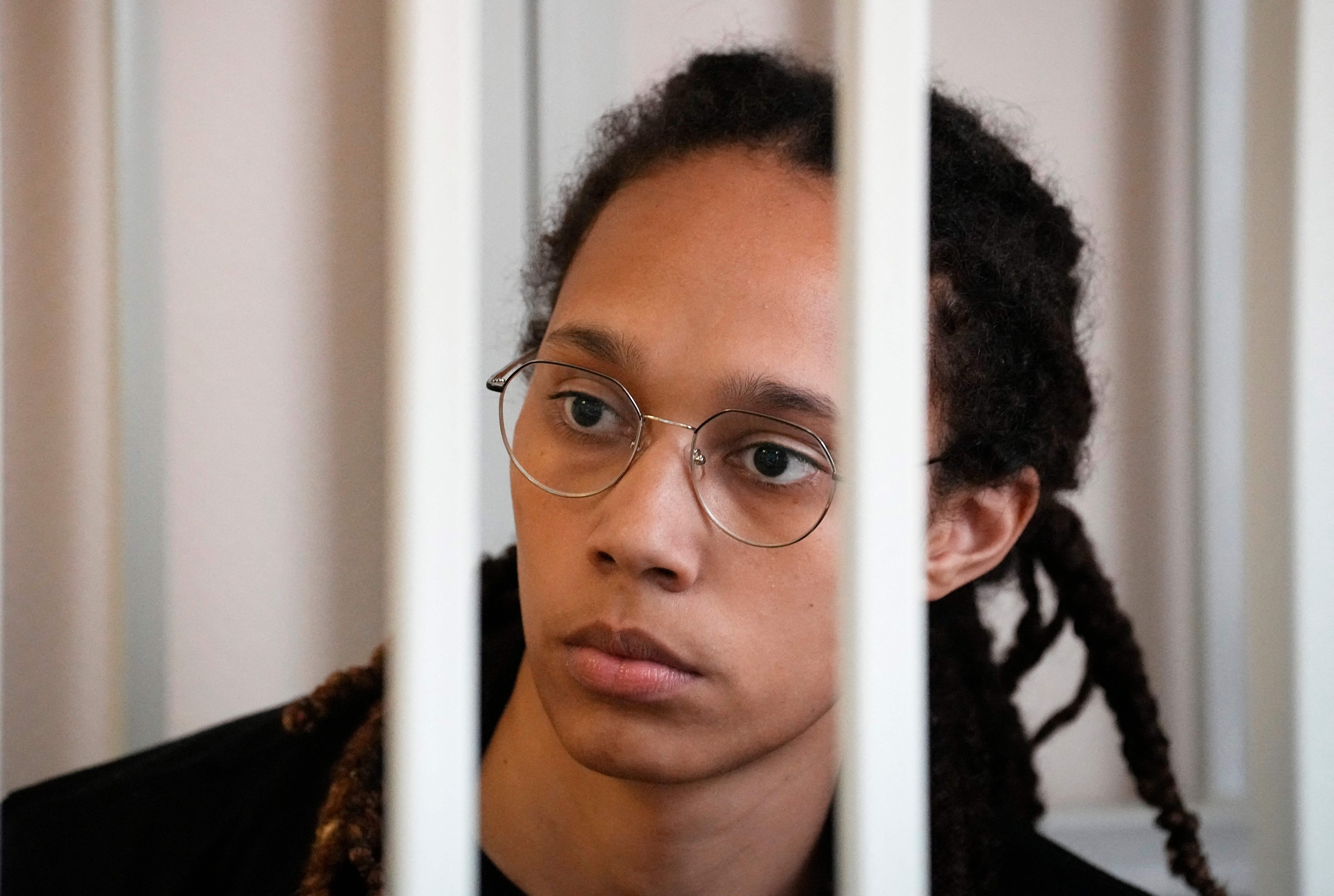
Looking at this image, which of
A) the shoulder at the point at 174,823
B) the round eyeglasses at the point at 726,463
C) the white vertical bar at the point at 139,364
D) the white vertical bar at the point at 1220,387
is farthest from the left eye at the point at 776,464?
the white vertical bar at the point at 1220,387

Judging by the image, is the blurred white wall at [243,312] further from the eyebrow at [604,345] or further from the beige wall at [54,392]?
the eyebrow at [604,345]

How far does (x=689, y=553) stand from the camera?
2.33ft

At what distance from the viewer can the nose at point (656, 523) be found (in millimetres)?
694

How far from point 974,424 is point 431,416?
603 millimetres

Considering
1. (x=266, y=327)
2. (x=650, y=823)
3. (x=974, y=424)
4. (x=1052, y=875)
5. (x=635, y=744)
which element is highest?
(x=266, y=327)

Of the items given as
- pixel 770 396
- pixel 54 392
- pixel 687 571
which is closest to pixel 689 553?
pixel 687 571

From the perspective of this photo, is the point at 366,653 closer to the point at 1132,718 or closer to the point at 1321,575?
the point at 1132,718

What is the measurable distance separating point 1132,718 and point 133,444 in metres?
1.07

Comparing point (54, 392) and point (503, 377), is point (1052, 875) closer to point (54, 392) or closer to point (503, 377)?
point (503, 377)

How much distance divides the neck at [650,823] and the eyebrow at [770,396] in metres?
0.32

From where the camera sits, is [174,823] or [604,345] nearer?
[604,345]

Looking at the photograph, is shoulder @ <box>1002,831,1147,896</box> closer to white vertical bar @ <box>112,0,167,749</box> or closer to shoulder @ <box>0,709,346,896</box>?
shoulder @ <box>0,709,346,896</box>

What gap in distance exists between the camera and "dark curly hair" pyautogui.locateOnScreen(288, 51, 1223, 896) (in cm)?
88

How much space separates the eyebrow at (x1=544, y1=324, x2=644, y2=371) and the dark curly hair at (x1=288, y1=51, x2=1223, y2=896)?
210mm
